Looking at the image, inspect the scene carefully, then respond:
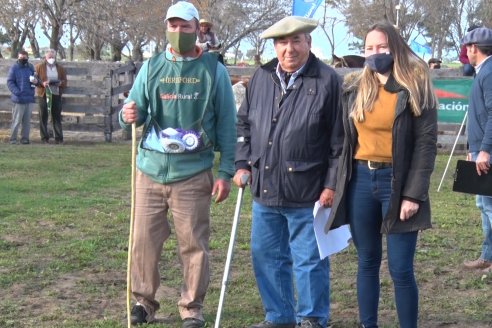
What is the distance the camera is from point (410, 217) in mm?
4695

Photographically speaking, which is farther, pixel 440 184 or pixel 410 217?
pixel 440 184

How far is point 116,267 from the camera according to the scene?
711 cm

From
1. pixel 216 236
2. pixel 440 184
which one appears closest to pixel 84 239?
pixel 216 236

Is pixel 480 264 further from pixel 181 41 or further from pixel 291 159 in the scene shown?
pixel 181 41

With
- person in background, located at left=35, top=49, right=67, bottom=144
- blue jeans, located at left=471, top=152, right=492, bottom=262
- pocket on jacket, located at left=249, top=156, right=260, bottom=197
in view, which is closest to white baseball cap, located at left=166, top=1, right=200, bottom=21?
pocket on jacket, located at left=249, top=156, right=260, bottom=197

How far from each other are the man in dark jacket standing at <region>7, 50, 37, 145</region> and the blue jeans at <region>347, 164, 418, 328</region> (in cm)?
1333

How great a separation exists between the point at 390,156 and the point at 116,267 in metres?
3.15

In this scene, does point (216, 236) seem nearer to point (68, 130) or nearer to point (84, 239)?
point (84, 239)

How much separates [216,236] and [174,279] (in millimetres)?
1699

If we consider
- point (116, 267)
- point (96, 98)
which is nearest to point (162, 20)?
point (96, 98)

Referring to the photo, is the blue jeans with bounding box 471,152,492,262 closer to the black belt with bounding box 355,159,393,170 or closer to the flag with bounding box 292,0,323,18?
the black belt with bounding box 355,159,393,170

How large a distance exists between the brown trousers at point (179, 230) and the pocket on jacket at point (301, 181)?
0.61 meters

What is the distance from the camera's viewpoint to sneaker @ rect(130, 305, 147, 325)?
18.2ft

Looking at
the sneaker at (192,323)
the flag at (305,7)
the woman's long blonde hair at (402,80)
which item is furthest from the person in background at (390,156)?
the flag at (305,7)
